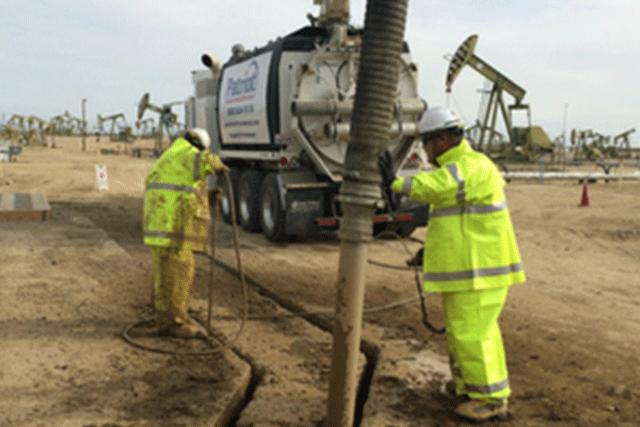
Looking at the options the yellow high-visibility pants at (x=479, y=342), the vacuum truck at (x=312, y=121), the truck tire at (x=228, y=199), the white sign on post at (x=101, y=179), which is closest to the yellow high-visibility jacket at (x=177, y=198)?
the yellow high-visibility pants at (x=479, y=342)

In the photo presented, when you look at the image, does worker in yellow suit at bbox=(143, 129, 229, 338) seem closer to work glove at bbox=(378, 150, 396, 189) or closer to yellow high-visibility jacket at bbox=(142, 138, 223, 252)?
yellow high-visibility jacket at bbox=(142, 138, 223, 252)

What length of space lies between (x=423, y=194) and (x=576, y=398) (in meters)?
2.05

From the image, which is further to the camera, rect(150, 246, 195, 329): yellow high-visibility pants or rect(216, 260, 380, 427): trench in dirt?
rect(150, 246, 195, 329): yellow high-visibility pants

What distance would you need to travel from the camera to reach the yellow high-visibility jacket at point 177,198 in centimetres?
534

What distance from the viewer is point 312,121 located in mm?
9625

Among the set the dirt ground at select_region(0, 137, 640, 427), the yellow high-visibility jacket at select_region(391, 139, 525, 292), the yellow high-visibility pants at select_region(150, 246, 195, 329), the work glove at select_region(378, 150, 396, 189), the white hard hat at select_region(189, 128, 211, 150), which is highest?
the white hard hat at select_region(189, 128, 211, 150)

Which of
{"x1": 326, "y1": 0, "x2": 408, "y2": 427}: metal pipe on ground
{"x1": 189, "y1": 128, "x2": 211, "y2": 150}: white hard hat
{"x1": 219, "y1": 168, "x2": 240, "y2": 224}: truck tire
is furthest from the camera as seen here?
{"x1": 219, "y1": 168, "x2": 240, "y2": 224}: truck tire

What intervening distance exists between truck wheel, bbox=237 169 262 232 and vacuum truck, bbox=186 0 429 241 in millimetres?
314

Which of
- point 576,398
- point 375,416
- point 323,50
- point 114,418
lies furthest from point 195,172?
point 323,50

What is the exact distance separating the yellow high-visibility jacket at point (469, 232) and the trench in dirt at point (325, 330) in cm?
122

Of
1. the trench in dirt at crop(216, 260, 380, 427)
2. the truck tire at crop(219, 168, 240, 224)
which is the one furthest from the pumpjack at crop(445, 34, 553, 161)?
the trench in dirt at crop(216, 260, 380, 427)

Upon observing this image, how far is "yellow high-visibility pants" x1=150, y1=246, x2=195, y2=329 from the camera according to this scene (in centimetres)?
539

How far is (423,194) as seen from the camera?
147 inches

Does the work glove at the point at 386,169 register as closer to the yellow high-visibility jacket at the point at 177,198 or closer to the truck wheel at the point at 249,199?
the yellow high-visibility jacket at the point at 177,198
